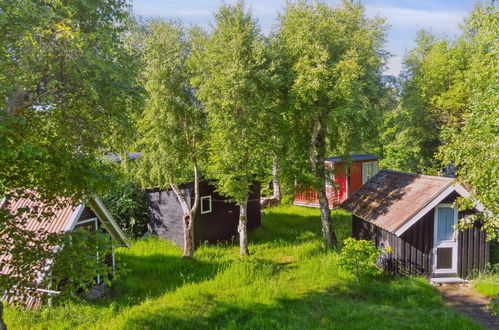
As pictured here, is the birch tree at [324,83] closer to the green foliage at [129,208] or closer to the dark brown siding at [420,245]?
the dark brown siding at [420,245]

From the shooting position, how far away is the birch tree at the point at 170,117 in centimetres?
1483

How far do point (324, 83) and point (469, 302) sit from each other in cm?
1009

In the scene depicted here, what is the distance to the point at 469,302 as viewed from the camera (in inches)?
442

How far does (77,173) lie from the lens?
6484mm

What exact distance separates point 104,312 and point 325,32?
1501 cm

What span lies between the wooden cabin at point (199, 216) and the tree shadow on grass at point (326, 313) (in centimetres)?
680

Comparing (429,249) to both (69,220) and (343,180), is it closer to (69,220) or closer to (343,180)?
(343,180)

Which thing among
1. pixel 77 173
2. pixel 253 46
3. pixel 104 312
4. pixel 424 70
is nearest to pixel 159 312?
pixel 104 312

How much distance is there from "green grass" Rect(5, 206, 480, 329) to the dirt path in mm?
550

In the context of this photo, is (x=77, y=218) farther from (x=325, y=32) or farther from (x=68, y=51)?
(x=325, y=32)

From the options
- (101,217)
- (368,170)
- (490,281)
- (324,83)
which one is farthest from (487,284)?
(368,170)

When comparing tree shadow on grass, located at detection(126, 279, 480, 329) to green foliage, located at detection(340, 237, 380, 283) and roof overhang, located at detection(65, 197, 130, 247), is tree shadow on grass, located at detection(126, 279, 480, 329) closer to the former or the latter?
green foliage, located at detection(340, 237, 380, 283)

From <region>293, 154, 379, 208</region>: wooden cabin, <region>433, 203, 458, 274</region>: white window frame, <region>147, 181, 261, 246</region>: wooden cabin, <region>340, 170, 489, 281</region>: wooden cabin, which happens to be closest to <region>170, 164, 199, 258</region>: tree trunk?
<region>147, 181, 261, 246</region>: wooden cabin

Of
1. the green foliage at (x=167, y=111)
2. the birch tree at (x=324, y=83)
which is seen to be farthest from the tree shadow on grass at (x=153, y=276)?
the birch tree at (x=324, y=83)
